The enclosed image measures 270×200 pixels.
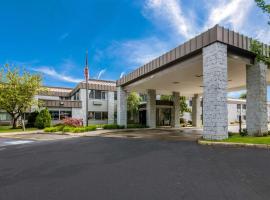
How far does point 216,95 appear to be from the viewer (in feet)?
38.0

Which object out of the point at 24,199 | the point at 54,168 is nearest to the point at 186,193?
the point at 24,199

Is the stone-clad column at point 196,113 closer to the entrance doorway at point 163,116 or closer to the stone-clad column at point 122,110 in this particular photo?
the entrance doorway at point 163,116

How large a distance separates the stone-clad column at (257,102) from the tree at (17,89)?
83.5 feet

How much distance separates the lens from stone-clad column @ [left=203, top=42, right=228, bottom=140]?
37.6ft

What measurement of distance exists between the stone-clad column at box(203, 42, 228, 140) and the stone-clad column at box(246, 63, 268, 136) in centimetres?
356

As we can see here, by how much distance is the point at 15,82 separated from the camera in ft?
92.4

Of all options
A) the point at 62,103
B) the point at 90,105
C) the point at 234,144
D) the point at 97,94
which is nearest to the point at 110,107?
the point at 97,94

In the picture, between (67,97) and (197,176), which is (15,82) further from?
(197,176)

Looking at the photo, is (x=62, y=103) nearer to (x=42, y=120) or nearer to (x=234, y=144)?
(x=42, y=120)

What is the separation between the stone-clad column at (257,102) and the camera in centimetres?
1376

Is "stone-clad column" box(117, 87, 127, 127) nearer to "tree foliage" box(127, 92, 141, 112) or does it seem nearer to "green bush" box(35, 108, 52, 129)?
"tree foliage" box(127, 92, 141, 112)

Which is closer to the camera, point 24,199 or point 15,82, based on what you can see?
point 24,199

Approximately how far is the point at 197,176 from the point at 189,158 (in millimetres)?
2239

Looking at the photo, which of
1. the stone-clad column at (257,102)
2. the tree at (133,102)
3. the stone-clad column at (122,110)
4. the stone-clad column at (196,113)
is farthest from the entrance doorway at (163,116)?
the stone-clad column at (257,102)
